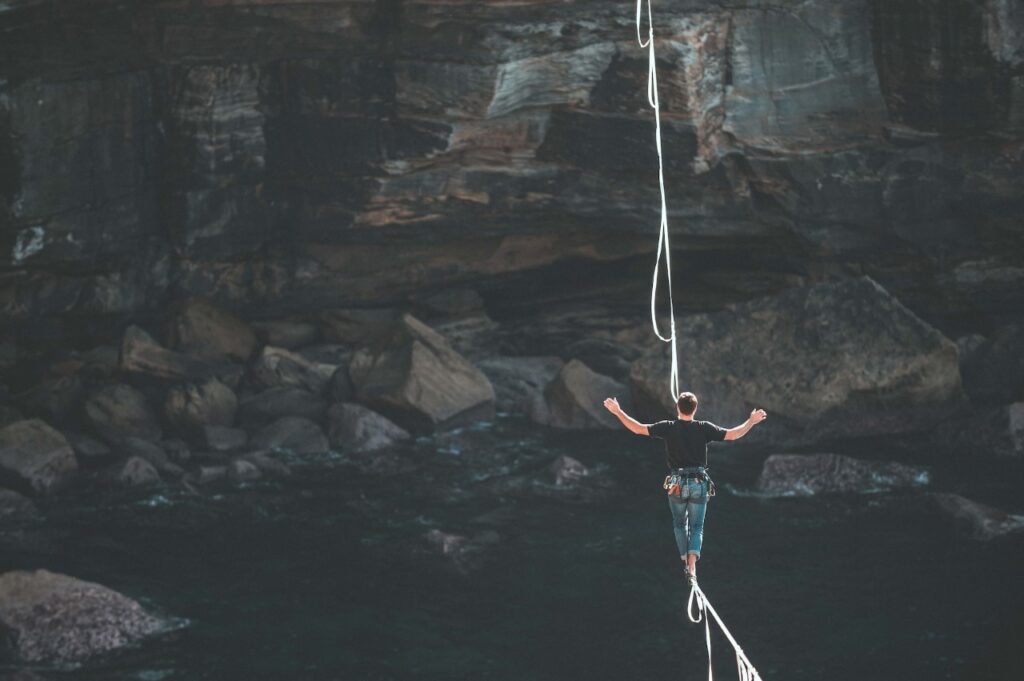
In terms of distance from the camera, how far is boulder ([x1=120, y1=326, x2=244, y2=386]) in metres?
27.0

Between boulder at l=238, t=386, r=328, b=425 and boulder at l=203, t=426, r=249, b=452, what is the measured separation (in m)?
0.77

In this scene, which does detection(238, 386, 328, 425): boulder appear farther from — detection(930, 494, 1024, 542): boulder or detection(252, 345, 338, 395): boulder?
detection(930, 494, 1024, 542): boulder

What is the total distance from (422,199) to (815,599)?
10.6 meters

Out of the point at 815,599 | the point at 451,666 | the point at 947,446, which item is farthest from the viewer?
the point at 947,446

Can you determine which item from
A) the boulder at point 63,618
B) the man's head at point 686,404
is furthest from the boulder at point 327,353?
the man's head at point 686,404

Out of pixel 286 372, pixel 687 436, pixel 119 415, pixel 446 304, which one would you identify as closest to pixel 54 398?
pixel 119 415

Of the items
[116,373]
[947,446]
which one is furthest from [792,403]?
[116,373]

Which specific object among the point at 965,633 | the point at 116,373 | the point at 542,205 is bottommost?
the point at 965,633

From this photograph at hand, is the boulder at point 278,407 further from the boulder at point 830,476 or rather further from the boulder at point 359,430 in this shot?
the boulder at point 830,476

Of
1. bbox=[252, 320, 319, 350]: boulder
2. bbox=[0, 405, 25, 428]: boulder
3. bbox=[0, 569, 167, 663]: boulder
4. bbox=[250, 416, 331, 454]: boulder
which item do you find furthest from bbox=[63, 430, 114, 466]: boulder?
bbox=[0, 569, 167, 663]: boulder

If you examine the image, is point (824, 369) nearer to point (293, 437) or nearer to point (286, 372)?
point (293, 437)

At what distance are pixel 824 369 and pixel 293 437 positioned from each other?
351 inches

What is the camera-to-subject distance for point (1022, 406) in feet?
82.7

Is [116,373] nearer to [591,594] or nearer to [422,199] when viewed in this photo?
[422,199]
